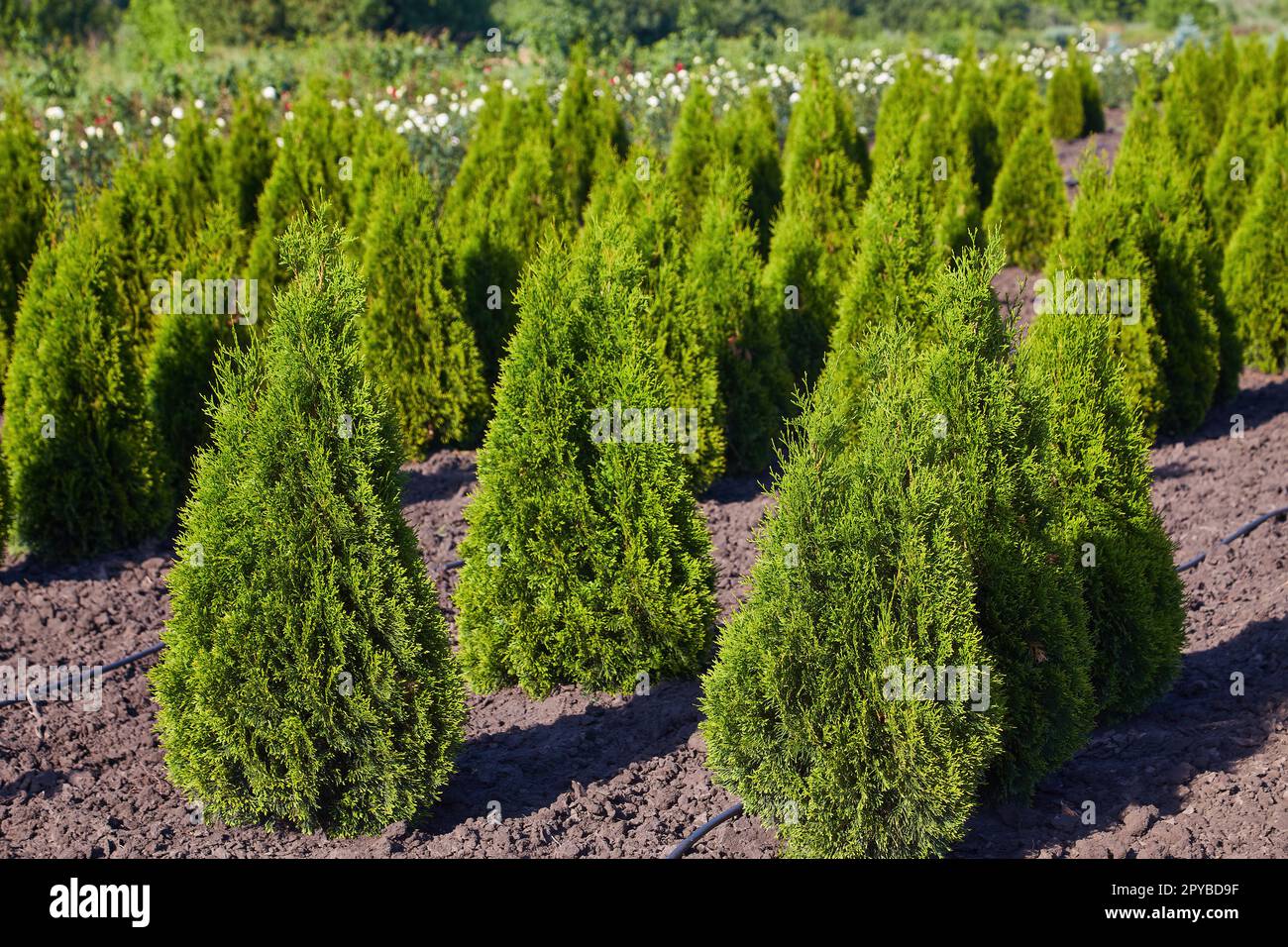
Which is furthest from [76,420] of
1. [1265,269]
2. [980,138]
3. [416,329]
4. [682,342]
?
[980,138]

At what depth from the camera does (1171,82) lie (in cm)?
1599

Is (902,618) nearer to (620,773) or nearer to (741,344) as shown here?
(620,773)

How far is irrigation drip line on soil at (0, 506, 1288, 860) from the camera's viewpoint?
14.2ft

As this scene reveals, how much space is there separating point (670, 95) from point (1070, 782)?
13.7 metres

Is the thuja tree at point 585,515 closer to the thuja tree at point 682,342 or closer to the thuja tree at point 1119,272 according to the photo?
the thuja tree at point 682,342

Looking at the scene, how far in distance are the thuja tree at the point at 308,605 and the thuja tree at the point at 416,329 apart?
4324mm

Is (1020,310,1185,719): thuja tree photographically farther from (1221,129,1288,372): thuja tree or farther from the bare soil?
(1221,129,1288,372): thuja tree

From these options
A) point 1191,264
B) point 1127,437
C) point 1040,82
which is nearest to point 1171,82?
point 1040,82

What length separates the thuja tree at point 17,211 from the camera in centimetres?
990

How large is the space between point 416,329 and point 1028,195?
253 inches

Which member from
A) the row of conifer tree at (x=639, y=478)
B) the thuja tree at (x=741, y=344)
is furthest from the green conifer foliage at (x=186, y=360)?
the thuja tree at (x=741, y=344)

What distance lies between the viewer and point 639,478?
537 cm

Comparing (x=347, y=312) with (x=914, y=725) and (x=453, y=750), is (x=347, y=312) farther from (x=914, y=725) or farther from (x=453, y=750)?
(x=914, y=725)

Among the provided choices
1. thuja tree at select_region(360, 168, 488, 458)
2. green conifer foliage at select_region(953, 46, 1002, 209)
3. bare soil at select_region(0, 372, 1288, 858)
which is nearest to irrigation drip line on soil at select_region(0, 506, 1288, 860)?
bare soil at select_region(0, 372, 1288, 858)
